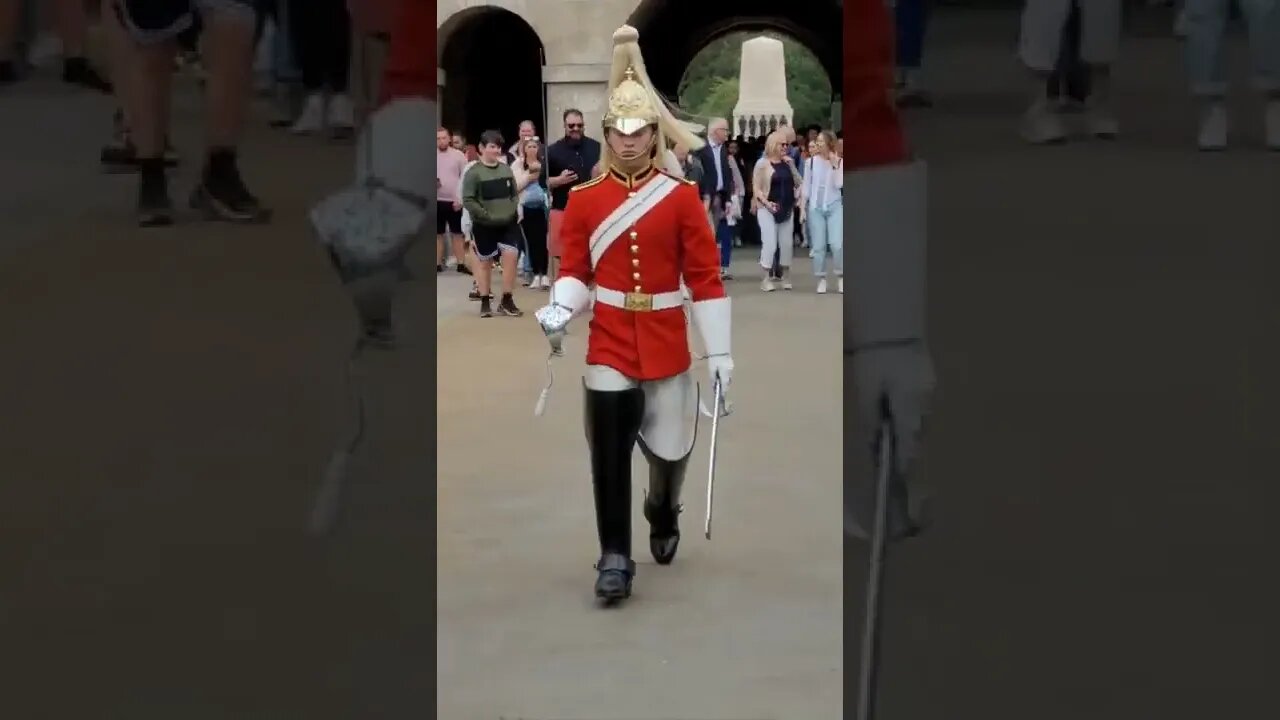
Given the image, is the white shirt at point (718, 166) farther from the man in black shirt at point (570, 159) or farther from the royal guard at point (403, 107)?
the royal guard at point (403, 107)

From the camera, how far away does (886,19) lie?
250cm

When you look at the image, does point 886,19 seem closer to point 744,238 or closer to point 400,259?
point 400,259

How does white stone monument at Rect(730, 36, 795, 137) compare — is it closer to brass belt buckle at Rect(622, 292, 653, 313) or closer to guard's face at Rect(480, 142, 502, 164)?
guard's face at Rect(480, 142, 502, 164)

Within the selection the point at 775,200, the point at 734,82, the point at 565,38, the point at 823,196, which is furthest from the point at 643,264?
the point at 734,82

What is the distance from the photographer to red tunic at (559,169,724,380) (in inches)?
209

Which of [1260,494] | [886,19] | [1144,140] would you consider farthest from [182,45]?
[1260,494]

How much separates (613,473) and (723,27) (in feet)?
82.8

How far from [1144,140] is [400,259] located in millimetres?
1245

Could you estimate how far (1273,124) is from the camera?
2.55 meters

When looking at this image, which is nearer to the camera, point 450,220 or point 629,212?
point 629,212

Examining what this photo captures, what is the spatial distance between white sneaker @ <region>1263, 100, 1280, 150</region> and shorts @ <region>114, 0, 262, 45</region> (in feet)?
5.38

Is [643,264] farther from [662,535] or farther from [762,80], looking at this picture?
[762,80]

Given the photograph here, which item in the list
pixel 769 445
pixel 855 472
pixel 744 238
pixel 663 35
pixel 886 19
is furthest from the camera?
pixel 663 35

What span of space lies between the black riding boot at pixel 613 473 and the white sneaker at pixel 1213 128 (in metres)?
3.07
